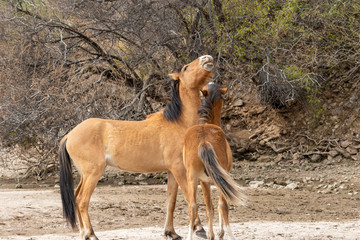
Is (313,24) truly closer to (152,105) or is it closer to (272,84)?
(272,84)

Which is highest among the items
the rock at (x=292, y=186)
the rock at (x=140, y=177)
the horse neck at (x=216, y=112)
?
the horse neck at (x=216, y=112)

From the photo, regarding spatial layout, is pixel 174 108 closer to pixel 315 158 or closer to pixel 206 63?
pixel 206 63

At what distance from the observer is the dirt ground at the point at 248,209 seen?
6551 mm

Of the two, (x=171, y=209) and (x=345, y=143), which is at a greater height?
(x=171, y=209)

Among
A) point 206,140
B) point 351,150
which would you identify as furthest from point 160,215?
point 351,150

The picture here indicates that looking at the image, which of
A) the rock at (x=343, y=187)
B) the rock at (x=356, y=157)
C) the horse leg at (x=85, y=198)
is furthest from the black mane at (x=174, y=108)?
the rock at (x=356, y=157)

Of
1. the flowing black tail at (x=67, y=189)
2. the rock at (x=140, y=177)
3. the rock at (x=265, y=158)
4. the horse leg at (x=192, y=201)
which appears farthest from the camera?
the rock at (x=265, y=158)

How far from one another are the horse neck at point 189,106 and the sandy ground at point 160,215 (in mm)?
1497

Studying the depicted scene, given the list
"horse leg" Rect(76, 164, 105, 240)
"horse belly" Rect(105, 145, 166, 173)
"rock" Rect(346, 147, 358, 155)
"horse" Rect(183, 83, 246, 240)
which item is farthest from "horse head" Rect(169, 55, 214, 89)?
"rock" Rect(346, 147, 358, 155)

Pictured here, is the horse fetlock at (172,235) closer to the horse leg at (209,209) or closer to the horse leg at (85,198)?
the horse leg at (209,209)

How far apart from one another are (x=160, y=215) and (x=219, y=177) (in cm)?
329

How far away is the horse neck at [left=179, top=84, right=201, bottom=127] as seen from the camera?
6.36 metres

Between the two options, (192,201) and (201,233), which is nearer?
(192,201)

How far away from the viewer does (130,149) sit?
6.16m
